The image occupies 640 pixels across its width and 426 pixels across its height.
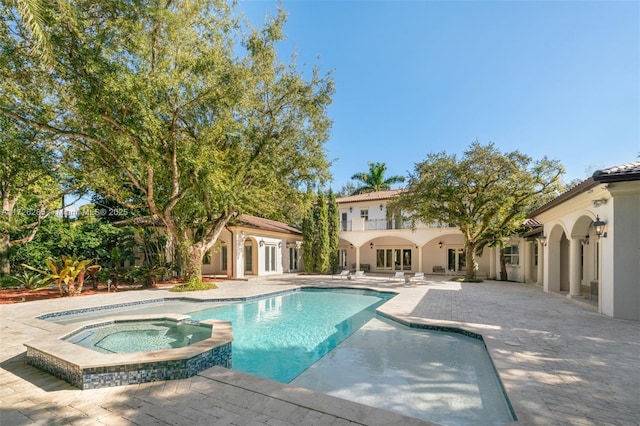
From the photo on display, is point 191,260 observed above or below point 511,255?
above

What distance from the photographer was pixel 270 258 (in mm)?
23000

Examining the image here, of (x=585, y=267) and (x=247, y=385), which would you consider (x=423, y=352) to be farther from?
(x=585, y=267)

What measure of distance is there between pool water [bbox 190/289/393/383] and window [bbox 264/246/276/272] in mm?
7911

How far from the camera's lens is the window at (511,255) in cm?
2088

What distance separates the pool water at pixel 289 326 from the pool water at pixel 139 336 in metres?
1.18

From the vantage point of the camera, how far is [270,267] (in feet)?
75.3

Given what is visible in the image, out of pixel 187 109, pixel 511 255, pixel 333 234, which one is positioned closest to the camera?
pixel 187 109

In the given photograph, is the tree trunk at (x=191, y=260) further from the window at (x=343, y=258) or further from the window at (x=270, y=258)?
the window at (x=343, y=258)

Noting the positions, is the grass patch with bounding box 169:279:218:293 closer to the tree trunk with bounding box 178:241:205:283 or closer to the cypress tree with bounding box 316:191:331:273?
the tree trunk with bounding box 178:241:205:283

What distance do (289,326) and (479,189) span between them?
46.8ft

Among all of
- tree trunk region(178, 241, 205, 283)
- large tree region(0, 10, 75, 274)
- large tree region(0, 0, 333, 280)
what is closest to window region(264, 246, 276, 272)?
large tree region(0, 0, 333, 280)

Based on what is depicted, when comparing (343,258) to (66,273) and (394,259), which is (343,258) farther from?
(66,273)

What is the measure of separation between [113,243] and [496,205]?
2267 centimetres

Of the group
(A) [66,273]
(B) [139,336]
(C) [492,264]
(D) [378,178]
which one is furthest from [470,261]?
(A) [66,273]
